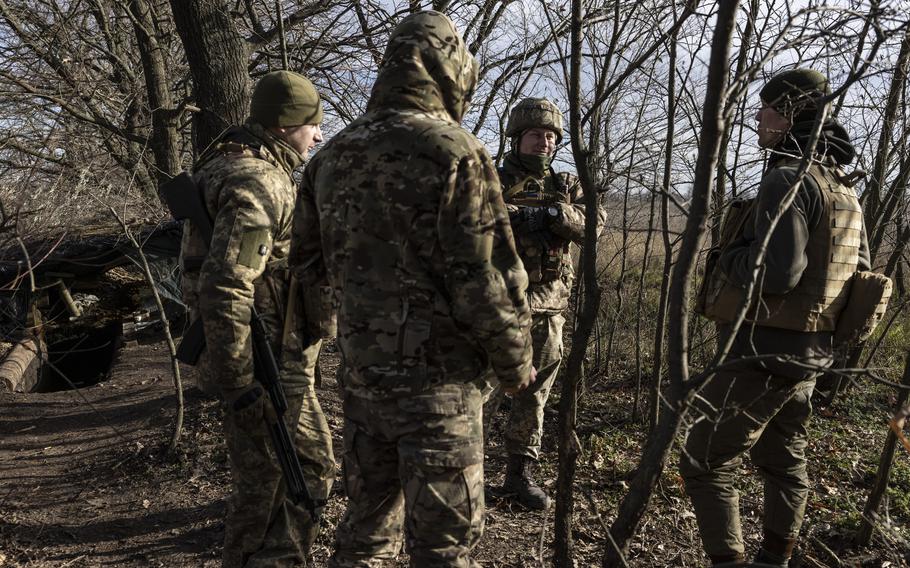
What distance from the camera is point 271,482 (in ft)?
9.24

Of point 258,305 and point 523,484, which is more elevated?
point 258,305

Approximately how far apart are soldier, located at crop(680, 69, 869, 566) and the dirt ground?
1.35 feet

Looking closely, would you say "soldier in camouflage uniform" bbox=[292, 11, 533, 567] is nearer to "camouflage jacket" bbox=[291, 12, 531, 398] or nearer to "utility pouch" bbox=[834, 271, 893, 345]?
"camouflage jacket" bbox=[291, 12, 531, 398]

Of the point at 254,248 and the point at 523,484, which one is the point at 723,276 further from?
the point at 254,248

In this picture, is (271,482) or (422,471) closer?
(422,471)

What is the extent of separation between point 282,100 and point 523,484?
254 centimetres

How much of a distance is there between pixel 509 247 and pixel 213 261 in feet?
3.99

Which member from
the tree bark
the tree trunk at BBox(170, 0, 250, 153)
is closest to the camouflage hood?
the tree trunk at BBox(170, 0, 250, 153)

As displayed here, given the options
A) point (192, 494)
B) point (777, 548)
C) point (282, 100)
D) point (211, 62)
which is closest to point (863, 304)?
point (777, 548)

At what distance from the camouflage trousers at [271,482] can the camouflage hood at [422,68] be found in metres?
1.36

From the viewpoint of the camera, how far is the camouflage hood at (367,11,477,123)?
2059 mm

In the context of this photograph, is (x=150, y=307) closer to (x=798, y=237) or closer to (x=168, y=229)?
(x=168, y=229)

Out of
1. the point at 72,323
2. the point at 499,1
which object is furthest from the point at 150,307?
the point at 499,1

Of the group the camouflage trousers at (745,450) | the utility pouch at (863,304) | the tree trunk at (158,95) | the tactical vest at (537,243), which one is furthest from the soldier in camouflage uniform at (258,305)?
the tree trunk at (158,95)
